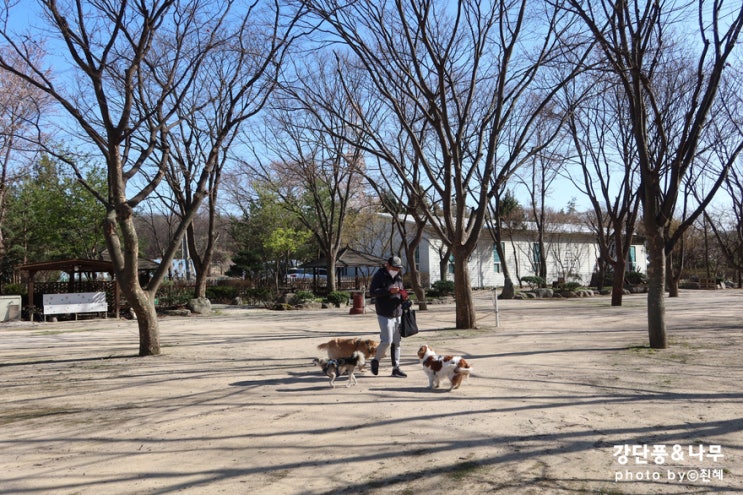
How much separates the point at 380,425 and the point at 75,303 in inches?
784

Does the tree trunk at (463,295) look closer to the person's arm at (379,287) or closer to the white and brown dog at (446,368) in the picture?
the person's arm at (379,287)

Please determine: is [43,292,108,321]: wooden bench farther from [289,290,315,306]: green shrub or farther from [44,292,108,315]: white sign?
[289,290,315,306]: green shrub

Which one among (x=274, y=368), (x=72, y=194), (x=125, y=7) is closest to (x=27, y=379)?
(x=274, y=368)

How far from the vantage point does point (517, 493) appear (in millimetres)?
3635

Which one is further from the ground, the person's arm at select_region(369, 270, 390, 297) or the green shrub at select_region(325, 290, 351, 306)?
the person's arm at select_region(369, 270, 390, 297)

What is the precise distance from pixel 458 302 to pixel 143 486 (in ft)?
36.9

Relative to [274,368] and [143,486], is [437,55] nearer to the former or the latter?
[274,368]

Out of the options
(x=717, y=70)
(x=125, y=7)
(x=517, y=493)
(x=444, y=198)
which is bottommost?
(x=517, y=493)

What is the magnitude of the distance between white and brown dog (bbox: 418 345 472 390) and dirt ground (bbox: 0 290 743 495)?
180mm

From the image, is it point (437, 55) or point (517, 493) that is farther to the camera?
point (437, 55)

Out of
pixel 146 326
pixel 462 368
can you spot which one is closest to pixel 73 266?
pixel 146 326

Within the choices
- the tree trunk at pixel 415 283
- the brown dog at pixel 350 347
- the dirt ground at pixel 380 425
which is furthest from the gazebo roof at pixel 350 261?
the brown dog at pixel 350 347

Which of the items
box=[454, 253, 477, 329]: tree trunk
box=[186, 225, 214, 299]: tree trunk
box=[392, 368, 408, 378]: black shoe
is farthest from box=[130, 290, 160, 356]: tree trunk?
box=[186, 225, 214, 299]: tree trunk

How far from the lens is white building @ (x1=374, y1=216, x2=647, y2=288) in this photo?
139 feet
